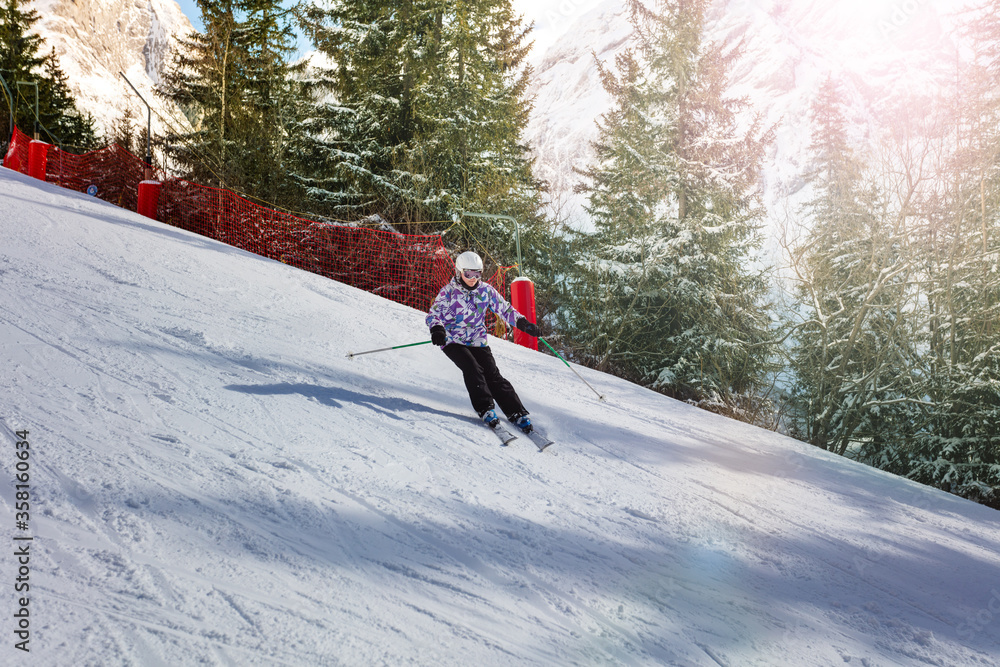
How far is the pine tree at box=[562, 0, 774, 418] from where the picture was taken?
44.0ft

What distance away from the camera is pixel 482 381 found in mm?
4504

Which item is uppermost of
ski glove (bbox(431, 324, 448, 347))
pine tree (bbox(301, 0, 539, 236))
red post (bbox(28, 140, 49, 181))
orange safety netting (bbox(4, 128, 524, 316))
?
pine tree (bbox(301, 0, 539, 236))

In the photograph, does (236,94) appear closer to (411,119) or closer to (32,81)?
(411,119)

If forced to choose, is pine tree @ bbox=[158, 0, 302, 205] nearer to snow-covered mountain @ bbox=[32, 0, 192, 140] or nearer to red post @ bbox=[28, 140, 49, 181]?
red post @ bbox=[28, 140, 49, 181]

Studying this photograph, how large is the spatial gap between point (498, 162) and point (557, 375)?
8658mm

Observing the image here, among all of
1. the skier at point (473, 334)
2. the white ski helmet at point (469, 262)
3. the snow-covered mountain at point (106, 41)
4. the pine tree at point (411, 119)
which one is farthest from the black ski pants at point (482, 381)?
the snow-covered mountain at point (106, 41)

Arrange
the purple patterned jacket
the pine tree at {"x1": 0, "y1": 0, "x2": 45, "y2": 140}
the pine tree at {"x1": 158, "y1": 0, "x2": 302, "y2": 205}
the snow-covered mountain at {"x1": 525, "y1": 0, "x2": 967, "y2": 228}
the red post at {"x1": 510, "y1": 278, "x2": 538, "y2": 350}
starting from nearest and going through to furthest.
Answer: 1. the purple patterned jacket
2. the red post at {"x1": 510, "y1": 278, "x2": 538, "y2": 350}
3. the pine tree at {"x1": 158, "y1": 0, "x2": 302, "y2": 205}
4. the pine tree at {"x1": 0, "y1": 0, "x2": 45, "y2": 140}
5. the snow-covered mountain at {"x1": 525, "y1": 0, "x2": 967, "y2": 228}

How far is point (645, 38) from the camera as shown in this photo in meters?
15.5

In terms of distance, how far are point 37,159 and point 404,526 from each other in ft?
52.3

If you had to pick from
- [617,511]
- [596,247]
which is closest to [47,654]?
[617,511]

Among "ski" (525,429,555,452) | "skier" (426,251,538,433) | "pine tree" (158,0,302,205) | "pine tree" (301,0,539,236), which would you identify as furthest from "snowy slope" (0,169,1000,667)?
"pine tree" (158,0,302,205)

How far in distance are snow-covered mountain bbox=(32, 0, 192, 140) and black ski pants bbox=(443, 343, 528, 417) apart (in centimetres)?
12952

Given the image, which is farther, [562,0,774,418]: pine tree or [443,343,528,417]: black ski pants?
[562,0,774,418]: pine tree

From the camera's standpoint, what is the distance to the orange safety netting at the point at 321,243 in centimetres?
1105
